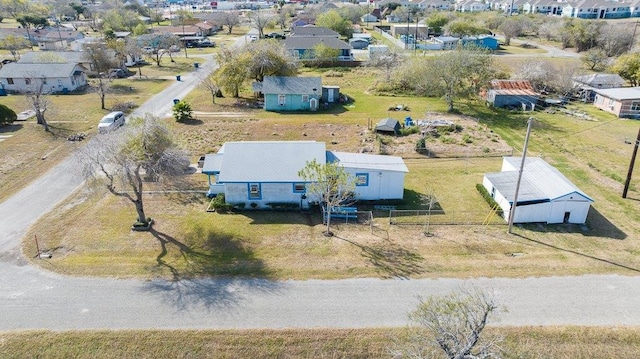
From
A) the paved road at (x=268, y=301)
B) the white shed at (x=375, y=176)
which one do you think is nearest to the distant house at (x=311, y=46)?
the white shed at (x=375, y=176)

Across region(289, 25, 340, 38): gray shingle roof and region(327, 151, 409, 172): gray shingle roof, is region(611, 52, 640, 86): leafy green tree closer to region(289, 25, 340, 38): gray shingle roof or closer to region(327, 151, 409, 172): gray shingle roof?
region(327, 151, 409, 172): gray shingle roof

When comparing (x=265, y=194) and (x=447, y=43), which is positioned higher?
(x=447, y=43)

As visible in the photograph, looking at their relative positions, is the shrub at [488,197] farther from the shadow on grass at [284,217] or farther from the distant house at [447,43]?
the distant house at [447,43]

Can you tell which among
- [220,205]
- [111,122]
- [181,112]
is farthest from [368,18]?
[220,205]

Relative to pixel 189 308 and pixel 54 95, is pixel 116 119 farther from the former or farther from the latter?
pixel 189 308

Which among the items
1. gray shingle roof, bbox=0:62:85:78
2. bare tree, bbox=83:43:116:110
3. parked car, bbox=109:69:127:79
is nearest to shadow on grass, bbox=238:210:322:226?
gray shingle roof, bbox=0:62:85:78

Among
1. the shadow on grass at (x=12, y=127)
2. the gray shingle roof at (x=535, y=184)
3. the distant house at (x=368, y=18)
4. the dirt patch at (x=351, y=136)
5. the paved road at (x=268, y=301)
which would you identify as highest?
the distant house at (x=368, y=18)

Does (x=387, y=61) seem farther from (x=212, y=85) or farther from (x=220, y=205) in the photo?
(x=220, y=205)
